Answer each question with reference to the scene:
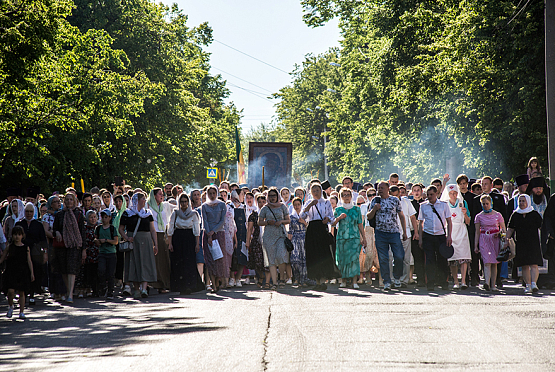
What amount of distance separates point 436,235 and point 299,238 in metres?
2.63

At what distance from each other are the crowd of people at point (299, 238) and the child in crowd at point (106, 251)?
0.02 m

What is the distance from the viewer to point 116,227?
1442cm

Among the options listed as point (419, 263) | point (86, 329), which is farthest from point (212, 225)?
point (86, 329)

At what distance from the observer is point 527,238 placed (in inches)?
529

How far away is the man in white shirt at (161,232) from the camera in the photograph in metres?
14.9

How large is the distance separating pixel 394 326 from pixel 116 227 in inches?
279

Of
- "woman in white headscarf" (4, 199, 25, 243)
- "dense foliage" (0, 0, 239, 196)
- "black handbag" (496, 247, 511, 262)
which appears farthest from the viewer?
"dense foliage" (0, 0, 239, 196)

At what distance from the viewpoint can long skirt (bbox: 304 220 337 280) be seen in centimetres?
1427

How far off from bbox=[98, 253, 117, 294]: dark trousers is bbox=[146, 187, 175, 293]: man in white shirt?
3.18 feet

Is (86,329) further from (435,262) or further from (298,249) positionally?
(435,262)

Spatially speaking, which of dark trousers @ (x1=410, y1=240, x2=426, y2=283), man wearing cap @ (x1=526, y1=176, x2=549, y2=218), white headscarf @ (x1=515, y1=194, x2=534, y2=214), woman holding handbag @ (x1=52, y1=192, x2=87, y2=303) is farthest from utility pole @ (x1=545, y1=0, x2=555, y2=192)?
woman holding handbag @ (x1=52, y1=192, x2=87, y2=303)

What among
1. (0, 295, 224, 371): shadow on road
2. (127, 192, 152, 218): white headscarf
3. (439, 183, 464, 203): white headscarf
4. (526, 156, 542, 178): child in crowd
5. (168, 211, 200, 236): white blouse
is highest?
(526, 156, 542, 178): child in crowd

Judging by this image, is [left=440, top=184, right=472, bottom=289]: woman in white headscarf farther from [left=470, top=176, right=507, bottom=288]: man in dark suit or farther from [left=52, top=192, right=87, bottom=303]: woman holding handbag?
[left=52, top=192, right=87, bottom=303]: woman holding handbag

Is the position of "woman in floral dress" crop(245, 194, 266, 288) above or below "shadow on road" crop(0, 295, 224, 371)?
above
